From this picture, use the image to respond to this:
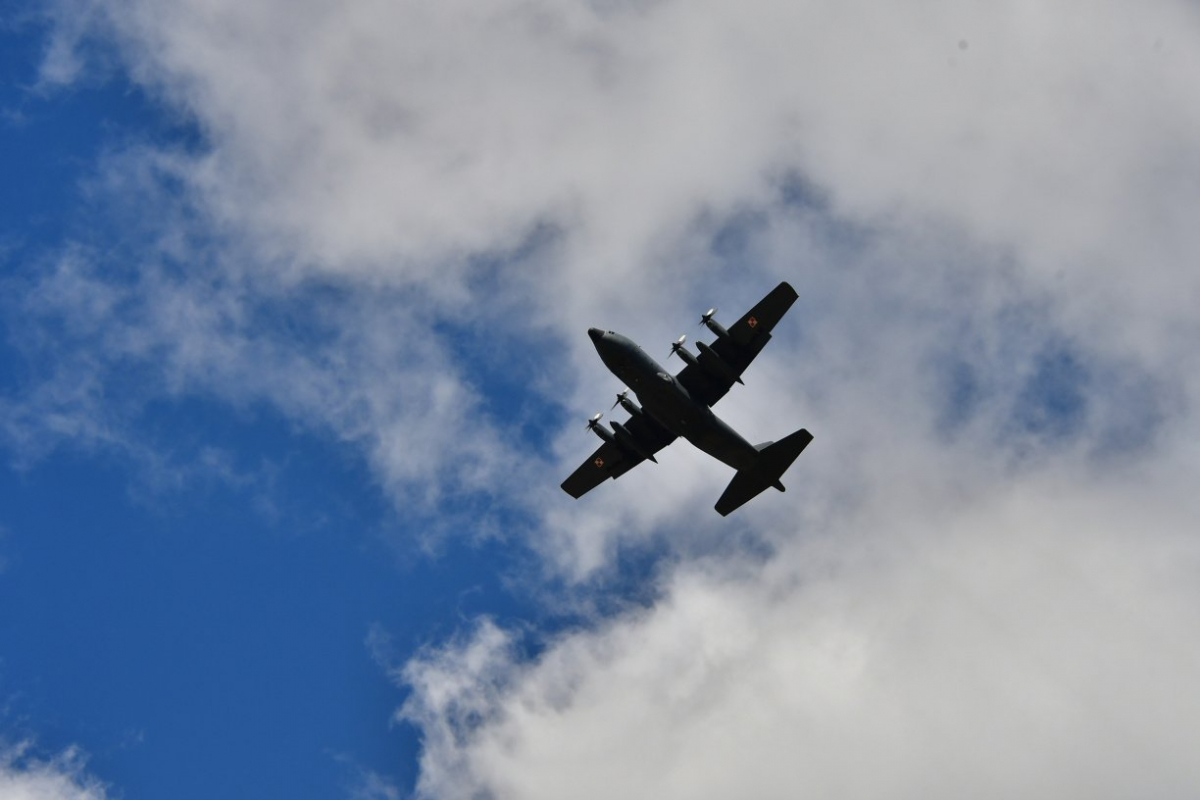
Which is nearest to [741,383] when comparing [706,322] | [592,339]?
[706,322]

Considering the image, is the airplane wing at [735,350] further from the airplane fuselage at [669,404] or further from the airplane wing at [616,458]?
the airplane wing at [616,458]

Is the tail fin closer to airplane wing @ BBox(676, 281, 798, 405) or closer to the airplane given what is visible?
the airplane

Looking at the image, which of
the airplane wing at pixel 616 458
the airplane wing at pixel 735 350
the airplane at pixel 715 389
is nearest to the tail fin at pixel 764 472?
the airplane at pixel 715 389

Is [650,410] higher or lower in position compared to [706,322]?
lower

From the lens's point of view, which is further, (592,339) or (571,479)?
(571,479)

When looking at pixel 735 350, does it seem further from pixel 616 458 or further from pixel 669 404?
pixel 616 458

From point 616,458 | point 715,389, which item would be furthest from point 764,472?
point 616,458

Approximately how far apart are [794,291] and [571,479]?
20.2m

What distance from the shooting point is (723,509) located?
288ft

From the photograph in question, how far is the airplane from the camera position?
81.2 meters

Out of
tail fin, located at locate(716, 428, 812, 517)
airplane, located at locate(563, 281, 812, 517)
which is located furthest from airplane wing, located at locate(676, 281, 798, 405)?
tail fin, located at locate(716, 428, 812, 517)

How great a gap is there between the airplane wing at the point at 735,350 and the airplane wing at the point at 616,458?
548cm

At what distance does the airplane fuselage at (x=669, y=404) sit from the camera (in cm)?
8088

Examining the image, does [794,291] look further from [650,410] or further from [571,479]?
[571,479]
